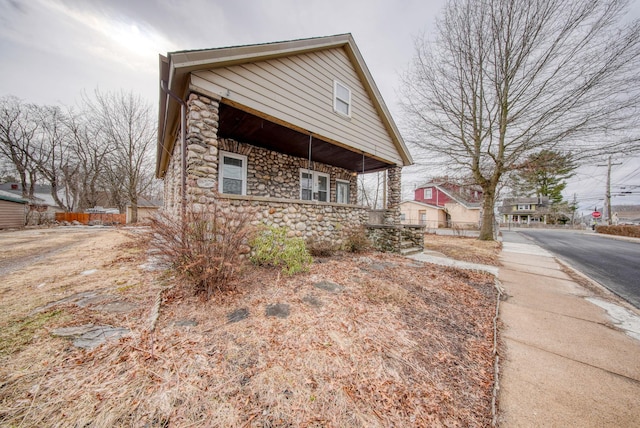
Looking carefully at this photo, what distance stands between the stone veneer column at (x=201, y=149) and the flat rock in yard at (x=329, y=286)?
2353 millimetres

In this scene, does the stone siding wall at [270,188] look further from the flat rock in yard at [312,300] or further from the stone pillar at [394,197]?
the flat rock in yard at [312,300]

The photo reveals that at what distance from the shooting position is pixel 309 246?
508 cm

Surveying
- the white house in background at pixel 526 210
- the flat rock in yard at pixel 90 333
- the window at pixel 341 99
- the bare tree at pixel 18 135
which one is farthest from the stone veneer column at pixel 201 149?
the white house in background at pixel 526 210

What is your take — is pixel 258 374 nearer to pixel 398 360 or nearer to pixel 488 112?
pixel 398 360

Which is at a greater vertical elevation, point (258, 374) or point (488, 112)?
point (488, 112)

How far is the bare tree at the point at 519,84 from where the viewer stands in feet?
25.8

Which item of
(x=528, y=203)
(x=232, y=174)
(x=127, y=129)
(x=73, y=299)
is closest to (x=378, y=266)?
(x=73, y=299)

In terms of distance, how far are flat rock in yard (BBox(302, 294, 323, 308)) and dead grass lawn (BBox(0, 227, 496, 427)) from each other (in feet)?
0.04

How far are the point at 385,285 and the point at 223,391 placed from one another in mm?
2587

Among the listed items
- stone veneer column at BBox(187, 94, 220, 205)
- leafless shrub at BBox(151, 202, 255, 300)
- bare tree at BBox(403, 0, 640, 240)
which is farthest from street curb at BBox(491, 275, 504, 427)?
bare tree at BBox(403, 0, 640, 240)

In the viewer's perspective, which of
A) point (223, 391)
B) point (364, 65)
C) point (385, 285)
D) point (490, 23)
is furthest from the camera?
point (490, 23)

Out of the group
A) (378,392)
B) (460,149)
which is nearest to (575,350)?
(378,392)

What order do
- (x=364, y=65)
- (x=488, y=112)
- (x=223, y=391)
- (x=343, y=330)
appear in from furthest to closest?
(x=488, y=112), (x=364, y=65), (x=343, y=330), (x=223, y=391)

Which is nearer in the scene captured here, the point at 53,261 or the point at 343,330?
the point at 343,330
